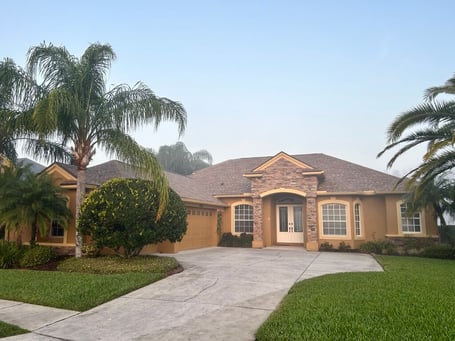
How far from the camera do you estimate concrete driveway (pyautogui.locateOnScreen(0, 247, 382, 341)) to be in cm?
510

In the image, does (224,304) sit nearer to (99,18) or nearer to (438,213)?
(99,18)

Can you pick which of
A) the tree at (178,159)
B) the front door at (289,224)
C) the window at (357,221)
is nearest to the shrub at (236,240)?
the front door at (289,224)

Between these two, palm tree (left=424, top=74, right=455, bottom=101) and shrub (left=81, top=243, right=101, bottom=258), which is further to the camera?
shrub (left=81, top=243, right=101, bottom=258)

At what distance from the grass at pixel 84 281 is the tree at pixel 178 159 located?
31.5m

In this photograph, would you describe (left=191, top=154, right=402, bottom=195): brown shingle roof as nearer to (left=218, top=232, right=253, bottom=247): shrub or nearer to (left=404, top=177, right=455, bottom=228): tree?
(left=404, top=177, right=455, bottom=228): tree

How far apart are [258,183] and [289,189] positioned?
1872mm

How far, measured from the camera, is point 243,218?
799 inches

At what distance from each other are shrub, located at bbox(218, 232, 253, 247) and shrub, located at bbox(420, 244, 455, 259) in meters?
8.96

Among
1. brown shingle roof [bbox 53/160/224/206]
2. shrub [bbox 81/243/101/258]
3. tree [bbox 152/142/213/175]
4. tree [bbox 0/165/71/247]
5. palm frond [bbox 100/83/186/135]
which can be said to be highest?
tree [bbox 152/142/213/175]

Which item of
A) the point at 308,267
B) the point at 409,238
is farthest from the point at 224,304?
the point at 409,238

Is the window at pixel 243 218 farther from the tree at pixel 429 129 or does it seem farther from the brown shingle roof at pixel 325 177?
the tree at pixel 429 129

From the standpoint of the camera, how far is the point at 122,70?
12.6 m

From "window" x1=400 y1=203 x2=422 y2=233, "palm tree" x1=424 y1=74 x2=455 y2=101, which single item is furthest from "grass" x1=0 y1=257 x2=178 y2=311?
"window" x1=400 y1=203 x2=422 y2=233

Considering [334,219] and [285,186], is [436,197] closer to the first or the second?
[334,219]
